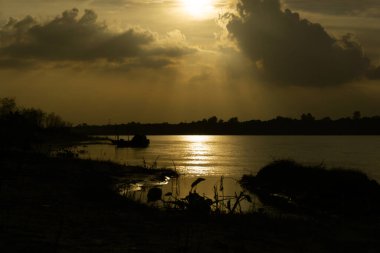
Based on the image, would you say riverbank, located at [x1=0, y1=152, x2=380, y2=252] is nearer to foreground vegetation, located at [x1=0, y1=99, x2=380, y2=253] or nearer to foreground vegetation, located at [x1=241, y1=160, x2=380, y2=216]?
foreground vegetation, located at [x1=0, y1=99, x2=380, y2=253]

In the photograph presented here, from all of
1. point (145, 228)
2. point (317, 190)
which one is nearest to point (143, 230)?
point (145, 228)

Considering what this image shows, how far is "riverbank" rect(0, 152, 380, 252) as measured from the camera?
13.0m

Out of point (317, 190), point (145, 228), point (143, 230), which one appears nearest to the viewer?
point (143, 230)

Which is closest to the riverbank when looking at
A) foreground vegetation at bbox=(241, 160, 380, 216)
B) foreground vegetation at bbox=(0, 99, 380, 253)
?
foreground vegetation at bbox=(0, 99, 380, 253)

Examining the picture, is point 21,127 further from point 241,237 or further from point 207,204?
point 241,237

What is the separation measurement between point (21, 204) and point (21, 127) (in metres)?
25.9

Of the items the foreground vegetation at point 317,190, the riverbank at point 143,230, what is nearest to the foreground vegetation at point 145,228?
the riverbank at point 143,230

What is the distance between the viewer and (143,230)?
15602 mm

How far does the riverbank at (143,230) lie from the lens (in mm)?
12992

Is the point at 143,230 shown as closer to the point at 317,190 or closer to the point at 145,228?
the point at 145,228

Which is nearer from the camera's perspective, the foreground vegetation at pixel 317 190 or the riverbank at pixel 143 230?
the riverbank at pixel 143 230

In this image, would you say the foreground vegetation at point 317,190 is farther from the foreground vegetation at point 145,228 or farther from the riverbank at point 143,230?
the riverbank at point 143,230

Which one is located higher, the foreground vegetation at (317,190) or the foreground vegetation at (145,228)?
the foreground vegetation at (145,228)

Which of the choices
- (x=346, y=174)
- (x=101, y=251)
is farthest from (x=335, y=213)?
(x=101, y=251)
